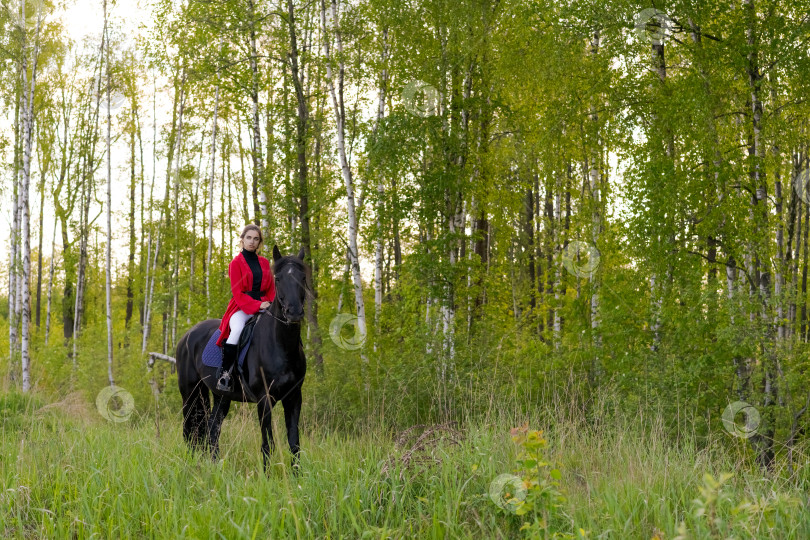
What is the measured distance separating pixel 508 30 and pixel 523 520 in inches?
474

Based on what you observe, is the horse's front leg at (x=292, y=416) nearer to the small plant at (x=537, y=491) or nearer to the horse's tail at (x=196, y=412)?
the horse's tail at (x=196, y=412)

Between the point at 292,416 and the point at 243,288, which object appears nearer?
the point at 292,416

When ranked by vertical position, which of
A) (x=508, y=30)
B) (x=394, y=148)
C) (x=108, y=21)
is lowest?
(x=394, y=148)

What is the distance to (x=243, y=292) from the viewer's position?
724cm

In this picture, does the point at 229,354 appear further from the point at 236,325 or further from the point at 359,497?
the point at 359,497

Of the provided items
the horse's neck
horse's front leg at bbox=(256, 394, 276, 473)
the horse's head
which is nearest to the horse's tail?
horse's front leg at bbox=(256, 394, 276, 473)

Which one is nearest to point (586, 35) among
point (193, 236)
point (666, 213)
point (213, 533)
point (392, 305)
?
point (666, 213)

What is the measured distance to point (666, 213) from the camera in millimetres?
9969

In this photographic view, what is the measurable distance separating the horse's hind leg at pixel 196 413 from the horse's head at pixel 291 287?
2191mm

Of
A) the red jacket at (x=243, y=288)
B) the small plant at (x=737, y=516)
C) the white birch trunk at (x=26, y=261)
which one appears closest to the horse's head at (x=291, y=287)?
the red jacket at (x=243, y=288)

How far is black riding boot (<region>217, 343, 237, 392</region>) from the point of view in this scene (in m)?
7.13

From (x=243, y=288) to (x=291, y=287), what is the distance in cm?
137

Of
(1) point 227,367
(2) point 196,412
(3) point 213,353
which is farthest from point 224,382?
(2) point 196,412

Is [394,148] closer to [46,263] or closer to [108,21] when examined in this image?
[108,21]
